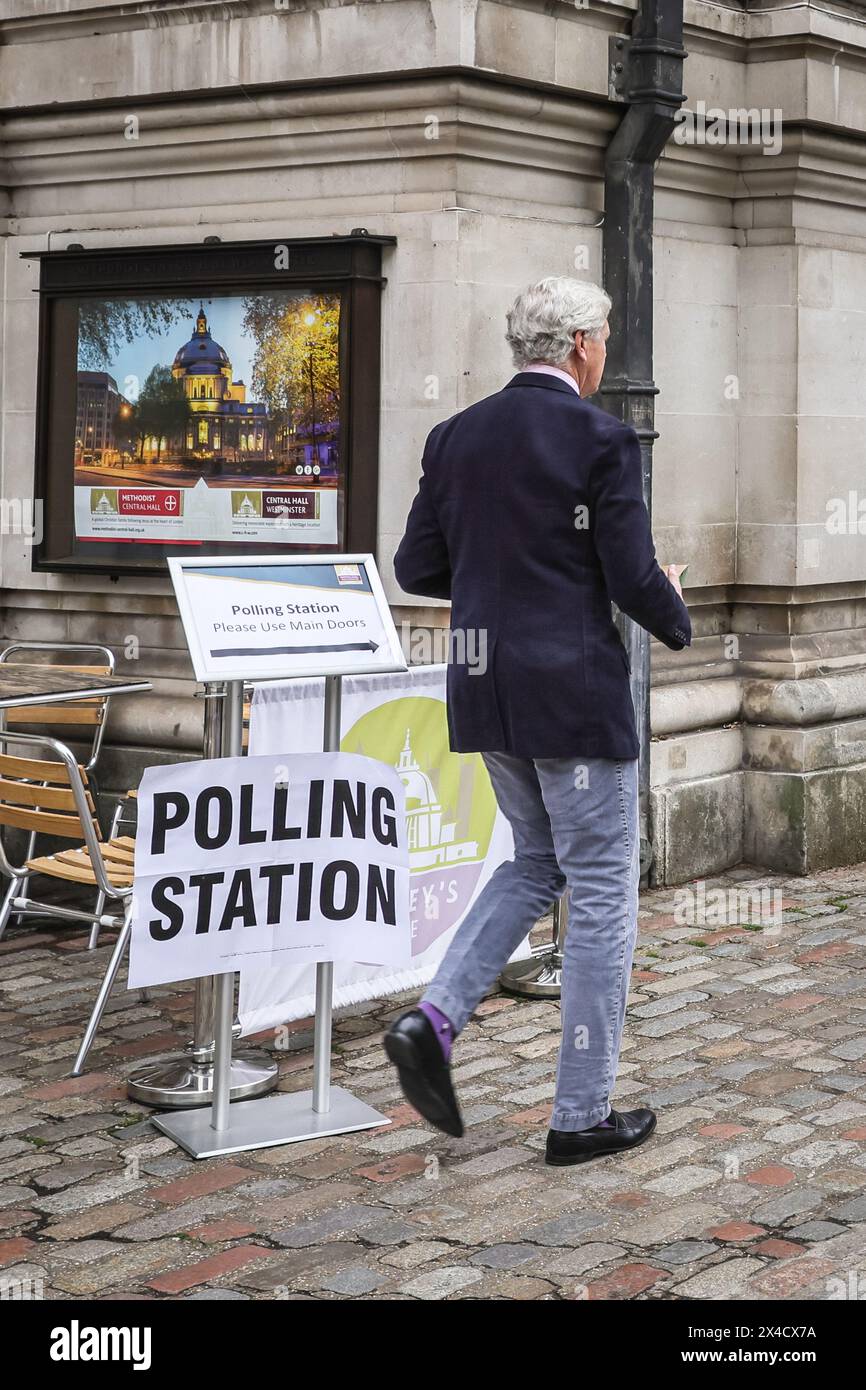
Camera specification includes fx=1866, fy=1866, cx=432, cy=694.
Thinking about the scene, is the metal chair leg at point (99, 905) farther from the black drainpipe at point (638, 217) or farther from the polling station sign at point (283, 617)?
the black drainpipe at point (638, 217)

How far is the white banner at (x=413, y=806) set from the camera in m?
5.43

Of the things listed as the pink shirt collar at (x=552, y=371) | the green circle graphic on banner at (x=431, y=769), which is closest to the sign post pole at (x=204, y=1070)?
the green circle graphic on banner at (x=431, y=769)

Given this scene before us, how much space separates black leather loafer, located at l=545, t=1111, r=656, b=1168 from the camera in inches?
181

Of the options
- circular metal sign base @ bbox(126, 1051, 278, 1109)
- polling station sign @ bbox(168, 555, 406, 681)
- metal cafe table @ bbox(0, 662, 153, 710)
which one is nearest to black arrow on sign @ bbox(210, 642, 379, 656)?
polling station sign @ bbox(168, 555, 406, 681)

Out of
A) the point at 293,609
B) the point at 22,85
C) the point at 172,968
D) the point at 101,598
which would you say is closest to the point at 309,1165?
the point at 172,968

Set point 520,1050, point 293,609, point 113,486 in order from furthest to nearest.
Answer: point 113,486 → point 520,1050 → point 293,609

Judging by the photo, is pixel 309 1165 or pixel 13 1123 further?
pixel 13 1123

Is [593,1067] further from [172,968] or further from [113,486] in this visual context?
[113,486]

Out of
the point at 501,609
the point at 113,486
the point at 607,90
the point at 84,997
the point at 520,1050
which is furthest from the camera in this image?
the point at 113,486

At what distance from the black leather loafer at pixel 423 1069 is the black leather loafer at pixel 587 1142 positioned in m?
0.32

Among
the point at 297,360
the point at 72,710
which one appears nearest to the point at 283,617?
the point at 297,360

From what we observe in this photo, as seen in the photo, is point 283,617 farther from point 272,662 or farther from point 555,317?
point 555,317

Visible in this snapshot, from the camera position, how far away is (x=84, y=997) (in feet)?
20.5

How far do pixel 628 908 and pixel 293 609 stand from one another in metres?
1.17
